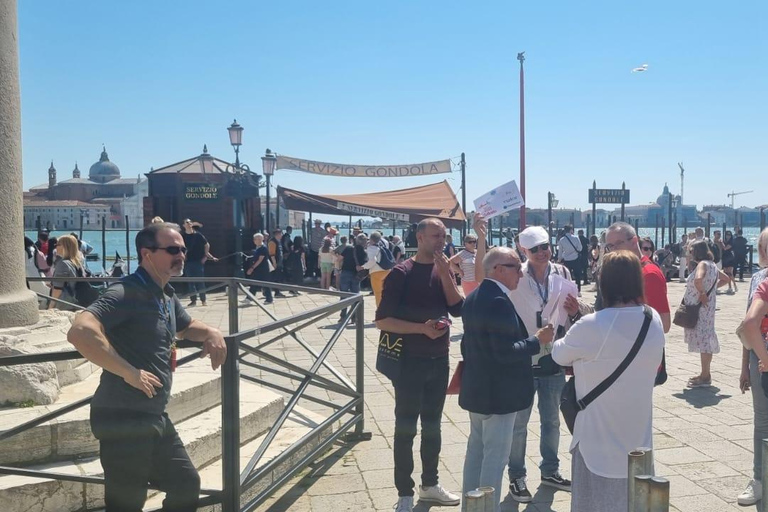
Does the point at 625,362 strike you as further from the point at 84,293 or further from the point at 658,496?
the point at 84,293

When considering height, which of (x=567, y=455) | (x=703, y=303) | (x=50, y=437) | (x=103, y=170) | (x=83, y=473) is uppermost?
(x=103, y=170)

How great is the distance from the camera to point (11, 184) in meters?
4.86

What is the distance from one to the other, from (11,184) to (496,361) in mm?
3588

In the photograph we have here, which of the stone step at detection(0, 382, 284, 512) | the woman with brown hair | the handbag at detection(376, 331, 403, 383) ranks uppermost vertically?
the woman with brown hair

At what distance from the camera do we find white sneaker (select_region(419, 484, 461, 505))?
424cm

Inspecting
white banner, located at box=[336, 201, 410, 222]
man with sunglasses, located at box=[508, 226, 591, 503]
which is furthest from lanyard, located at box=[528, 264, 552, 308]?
white banner, located at box=[336, 201, 410, 222]

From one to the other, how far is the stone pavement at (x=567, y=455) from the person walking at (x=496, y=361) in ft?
2.62

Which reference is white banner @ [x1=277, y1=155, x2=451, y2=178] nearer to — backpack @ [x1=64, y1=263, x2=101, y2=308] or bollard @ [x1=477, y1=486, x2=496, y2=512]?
backpack @ [x1=64, y1=263, x2=101, y2=308]

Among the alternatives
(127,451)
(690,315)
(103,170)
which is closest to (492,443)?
(127,451)

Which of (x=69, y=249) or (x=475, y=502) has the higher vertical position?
(x=69, y=249)

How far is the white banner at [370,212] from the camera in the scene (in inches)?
Answer: 787

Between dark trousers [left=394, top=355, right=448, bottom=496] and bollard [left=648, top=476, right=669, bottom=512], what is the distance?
2355 millimetres

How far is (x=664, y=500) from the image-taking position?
1.76 metres

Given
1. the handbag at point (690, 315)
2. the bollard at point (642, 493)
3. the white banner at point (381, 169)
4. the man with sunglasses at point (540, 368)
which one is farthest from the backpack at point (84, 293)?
the white banner at point (381, 169)
